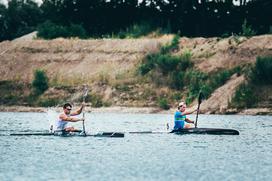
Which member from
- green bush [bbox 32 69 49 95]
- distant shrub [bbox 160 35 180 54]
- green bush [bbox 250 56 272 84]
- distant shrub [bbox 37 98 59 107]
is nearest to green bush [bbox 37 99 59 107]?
distant shrub [bbox 37 98 59 107]

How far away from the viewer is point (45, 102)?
91.3 meters

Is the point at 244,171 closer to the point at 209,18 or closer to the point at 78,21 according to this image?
the point at 209,18

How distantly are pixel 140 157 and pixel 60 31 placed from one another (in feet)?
226

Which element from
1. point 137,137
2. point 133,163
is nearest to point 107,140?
point 137,137

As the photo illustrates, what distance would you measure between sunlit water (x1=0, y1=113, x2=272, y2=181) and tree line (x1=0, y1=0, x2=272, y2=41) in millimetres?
43814

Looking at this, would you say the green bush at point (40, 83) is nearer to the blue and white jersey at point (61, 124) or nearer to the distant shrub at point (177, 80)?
the distant shrub at point (177, 80)

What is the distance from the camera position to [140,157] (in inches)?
1535

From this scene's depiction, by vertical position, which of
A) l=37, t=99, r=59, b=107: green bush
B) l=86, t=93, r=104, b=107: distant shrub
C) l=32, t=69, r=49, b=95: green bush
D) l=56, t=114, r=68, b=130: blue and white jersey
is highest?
l=56, t=114, r=68, b=130: blue and white jersey

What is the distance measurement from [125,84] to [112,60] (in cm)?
726

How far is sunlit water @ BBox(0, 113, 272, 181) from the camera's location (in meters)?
33.4

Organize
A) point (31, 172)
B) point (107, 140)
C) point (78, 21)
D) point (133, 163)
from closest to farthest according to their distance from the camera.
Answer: point (31, 172) → point (133, 163) → point (107, 140) → point (78, 21)

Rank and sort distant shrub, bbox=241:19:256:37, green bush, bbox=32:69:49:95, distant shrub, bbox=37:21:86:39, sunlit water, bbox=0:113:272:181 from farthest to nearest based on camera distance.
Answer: distant shrub, bbox=37:21:86:39, green bush, bbox=32:69:49:95, distant shrub, bbox=241:19:256:37, sunlit water, bbox=0:113:272:181

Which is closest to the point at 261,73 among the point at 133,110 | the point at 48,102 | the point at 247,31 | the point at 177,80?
the point at 177,80

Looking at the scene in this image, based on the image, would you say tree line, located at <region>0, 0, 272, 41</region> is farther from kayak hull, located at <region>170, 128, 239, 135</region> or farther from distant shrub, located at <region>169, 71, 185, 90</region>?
kayak hull, located at <region>170, 128, 239, 135</region>
